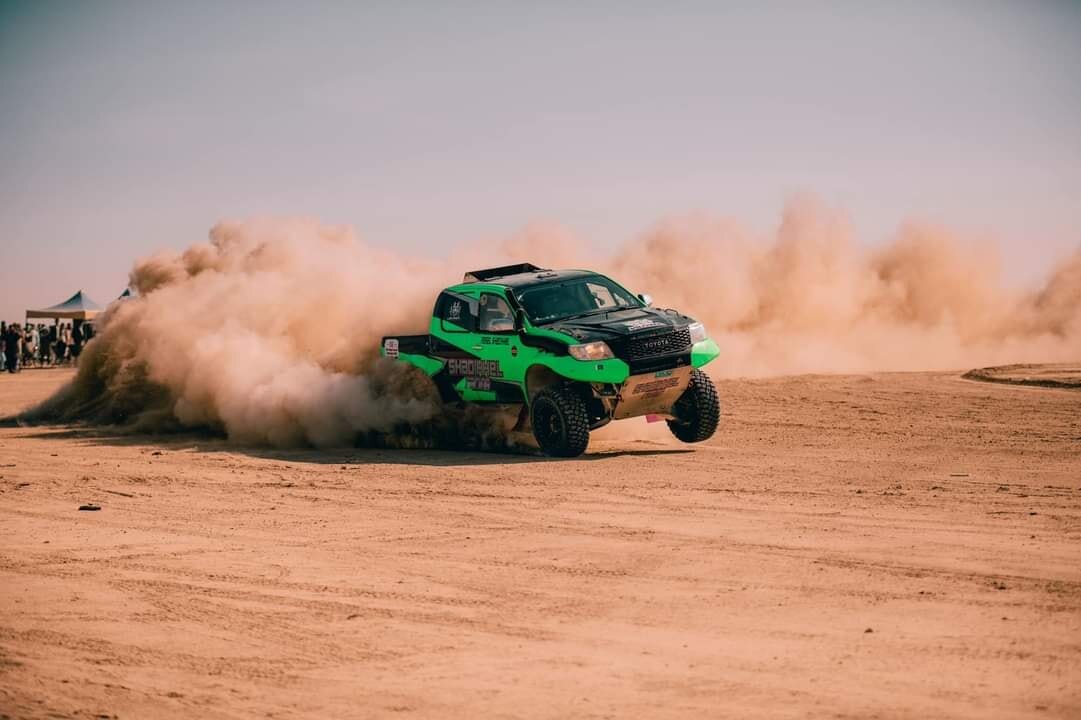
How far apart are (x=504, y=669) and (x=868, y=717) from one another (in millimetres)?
1936

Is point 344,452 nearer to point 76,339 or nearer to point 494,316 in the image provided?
point 494,316

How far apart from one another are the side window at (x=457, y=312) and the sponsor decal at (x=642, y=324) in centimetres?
210

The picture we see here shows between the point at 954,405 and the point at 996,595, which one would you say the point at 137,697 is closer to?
the point at 996,595

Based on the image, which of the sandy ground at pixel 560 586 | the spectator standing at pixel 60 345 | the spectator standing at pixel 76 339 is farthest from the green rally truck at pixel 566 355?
the spectator standing at pixel 60 345

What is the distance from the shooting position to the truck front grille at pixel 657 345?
14.4 meters

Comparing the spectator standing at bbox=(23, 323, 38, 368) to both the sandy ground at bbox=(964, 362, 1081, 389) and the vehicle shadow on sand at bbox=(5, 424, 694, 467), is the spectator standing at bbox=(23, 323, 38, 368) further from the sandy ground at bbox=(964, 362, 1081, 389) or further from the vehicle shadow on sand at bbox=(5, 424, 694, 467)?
the sandy ground at bbox=(964, 362, 1081, 389)

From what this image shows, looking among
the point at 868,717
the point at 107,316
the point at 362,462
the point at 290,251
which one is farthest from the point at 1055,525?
the point at 107,316

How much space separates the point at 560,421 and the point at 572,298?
171cm

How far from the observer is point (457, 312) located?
16094 millimetres

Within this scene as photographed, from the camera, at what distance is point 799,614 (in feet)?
24.9

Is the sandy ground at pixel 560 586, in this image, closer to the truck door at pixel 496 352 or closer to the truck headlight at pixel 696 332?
the truck door at pixel 496 352

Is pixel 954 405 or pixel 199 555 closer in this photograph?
pixel 199 555

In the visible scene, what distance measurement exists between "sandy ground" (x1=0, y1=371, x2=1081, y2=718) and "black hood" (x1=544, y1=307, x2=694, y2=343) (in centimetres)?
150

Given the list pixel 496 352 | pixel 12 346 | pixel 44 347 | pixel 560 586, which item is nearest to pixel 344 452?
pixel 496 352
